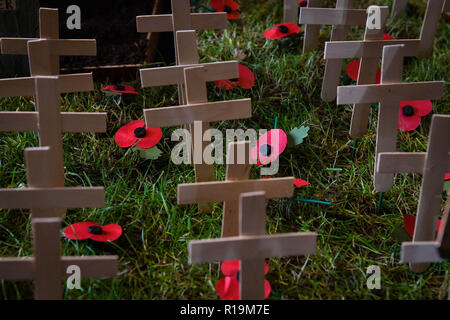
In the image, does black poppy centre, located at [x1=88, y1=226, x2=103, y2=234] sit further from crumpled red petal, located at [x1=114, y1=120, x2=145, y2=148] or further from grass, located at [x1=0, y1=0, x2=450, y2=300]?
crumpled red petal, located at [x1=114, y1=120, x2=145, y2=148]

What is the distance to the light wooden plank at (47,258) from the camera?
130 centimetres

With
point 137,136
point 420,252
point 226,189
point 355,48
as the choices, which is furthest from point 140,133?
point 420,252

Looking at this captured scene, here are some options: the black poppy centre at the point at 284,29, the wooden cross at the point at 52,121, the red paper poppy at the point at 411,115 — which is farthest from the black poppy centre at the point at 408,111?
the wooden cross at the point at 52,121

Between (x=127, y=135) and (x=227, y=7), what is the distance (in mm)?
1015

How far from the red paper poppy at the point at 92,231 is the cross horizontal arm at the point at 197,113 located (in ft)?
1.24

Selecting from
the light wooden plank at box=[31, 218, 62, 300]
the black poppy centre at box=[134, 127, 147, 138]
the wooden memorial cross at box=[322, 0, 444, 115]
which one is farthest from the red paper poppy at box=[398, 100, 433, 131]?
the light wooden plank at box=[31, 218, 62, 300]

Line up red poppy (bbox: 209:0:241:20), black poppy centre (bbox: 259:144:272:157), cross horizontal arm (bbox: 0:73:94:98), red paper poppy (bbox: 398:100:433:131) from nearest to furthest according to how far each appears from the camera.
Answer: cross horizontal arm (bbox: 0:73:94:98) < black poppy centre (bbox: 259:144:272:157) < red paper poppy (bbox: 398:100:433:131) < red poppy (bbox: 209:0:241:20)

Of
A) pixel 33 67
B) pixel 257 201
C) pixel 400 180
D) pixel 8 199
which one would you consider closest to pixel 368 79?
pixel 400 180

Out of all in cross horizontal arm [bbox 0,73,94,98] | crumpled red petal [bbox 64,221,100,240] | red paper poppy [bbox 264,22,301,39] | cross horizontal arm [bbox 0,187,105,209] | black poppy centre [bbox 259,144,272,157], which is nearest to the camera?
cross horizontal arm [bbox 0,187,105,209]

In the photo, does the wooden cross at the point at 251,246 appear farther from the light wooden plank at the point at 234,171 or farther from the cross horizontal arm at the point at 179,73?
the cross horizontal arm at the point at 179,73

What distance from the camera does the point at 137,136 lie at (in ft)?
6.66

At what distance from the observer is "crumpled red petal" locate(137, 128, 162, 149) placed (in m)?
2.00
